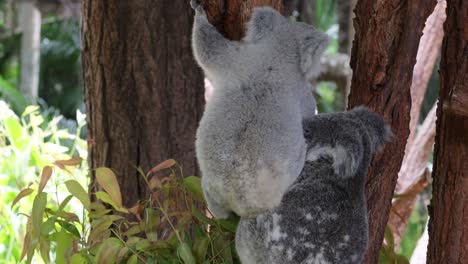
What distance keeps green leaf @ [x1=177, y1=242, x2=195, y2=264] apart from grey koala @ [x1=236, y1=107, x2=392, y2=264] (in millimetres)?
124

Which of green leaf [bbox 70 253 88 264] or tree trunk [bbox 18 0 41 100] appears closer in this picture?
green leaf [bbox 70 253 88 264]

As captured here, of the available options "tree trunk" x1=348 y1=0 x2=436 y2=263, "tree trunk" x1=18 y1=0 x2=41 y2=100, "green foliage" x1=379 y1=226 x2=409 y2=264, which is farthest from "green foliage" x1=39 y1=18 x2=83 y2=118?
"tree trunk" x1=348 y1=0 x2=436 y2=263

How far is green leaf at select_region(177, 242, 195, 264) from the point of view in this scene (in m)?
1.25

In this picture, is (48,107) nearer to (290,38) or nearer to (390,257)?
(390,257)

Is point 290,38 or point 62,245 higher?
point 290,38

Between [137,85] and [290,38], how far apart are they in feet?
3.31

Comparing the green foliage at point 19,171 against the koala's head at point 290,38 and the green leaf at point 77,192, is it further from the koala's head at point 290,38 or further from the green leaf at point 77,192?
the koala's head at point 290,38

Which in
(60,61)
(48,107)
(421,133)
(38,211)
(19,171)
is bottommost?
(48,107)

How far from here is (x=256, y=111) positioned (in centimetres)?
112

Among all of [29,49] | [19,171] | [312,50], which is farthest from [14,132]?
[29,49]

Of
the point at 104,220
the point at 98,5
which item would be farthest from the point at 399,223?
the point at 104,220

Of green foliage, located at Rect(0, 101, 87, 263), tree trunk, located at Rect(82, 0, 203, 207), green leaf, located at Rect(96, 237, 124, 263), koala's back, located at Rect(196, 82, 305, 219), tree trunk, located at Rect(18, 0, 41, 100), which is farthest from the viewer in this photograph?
tree trunk, located at Rect(18, 0, 41, 100)

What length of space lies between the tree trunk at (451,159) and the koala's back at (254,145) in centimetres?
35

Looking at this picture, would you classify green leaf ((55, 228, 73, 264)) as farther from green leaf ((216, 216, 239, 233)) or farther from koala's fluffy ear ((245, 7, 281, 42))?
koala's fluffy ear ((245, 7, 281, 42))
